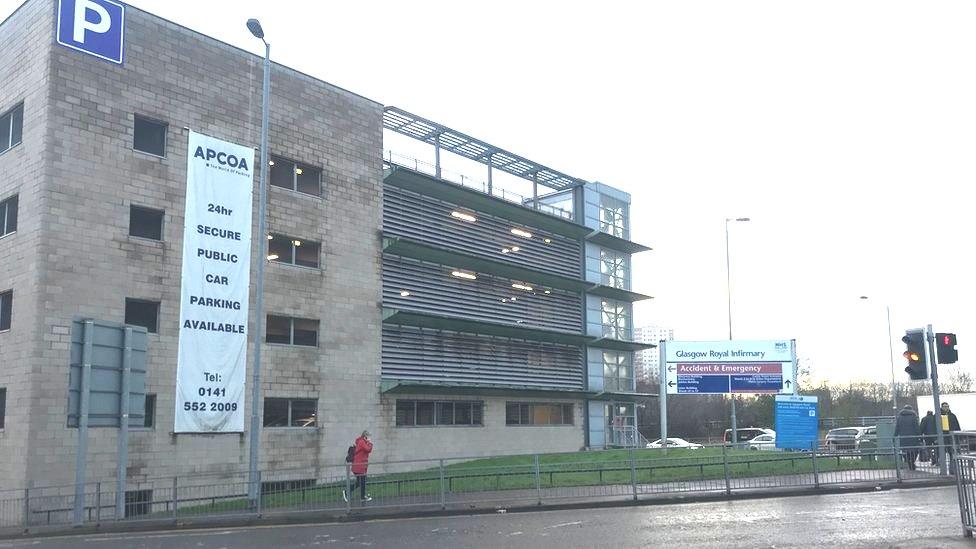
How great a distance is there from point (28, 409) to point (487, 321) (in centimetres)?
1734

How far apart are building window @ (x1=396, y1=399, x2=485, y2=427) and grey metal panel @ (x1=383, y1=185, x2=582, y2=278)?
611 cm

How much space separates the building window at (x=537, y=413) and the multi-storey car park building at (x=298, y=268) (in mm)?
99

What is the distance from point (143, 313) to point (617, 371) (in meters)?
25.4

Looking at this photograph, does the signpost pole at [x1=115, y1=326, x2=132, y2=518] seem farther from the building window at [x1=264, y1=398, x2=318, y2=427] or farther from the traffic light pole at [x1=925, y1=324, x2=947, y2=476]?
the traffic light pole at [x1=925, y1=324, x2=947, y2=476]

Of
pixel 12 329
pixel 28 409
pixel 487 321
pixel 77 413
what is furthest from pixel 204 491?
pixel 487 321

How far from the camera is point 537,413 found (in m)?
38.3

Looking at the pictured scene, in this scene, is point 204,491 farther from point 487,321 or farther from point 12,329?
point 487,321

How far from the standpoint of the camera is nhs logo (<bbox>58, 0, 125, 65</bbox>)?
23.7m

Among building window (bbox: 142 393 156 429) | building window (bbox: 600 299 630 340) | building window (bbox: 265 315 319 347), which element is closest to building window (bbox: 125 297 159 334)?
building window (bbox: 142 393 156 429)

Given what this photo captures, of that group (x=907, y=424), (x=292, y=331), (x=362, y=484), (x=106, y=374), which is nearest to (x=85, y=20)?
(x=292, y=331)

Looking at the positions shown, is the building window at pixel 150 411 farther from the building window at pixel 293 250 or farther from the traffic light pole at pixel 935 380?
the traffic light pole at pixel 935 380

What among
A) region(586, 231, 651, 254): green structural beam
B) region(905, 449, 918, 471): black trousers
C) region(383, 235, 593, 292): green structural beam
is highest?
region(586, 231, 651, 254): green structural beam

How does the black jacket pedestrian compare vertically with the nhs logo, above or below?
below

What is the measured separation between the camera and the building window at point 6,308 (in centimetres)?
2367
